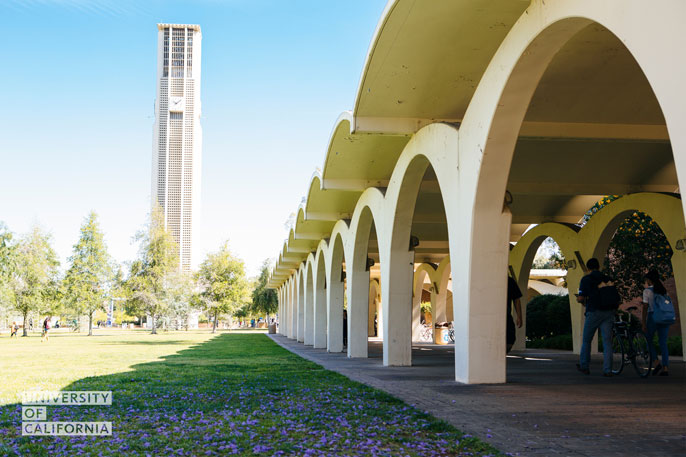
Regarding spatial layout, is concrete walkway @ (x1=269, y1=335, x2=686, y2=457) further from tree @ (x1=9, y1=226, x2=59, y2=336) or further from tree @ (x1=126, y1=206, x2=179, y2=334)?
tree @ (x1=126, y1=206, x2=179, y2=334)

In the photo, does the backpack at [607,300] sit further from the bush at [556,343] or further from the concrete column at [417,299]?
the concrete column at [417,299]

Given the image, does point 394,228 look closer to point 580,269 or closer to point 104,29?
point 580,269

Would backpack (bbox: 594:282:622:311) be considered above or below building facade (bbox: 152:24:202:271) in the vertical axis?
below

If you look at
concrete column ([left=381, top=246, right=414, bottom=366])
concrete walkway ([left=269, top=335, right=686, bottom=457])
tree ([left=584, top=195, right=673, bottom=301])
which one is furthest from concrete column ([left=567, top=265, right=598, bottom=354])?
concrete walkway ([left=269, top=335, right=686, bottom=457])

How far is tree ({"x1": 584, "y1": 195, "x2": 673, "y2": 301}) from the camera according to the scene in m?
18.7

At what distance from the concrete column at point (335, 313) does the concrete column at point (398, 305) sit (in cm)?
681

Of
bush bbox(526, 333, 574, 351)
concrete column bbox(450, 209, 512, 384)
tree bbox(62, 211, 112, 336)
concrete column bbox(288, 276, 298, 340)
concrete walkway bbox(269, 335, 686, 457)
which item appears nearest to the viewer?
concrete walkway bbox(269, 335, 686, 457)

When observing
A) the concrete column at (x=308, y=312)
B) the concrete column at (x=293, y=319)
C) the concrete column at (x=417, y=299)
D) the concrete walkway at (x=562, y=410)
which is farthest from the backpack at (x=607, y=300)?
the concrete column at (x=293, y=319)

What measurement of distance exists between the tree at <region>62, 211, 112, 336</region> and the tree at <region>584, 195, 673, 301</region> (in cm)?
3915

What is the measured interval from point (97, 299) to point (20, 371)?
38227 mm

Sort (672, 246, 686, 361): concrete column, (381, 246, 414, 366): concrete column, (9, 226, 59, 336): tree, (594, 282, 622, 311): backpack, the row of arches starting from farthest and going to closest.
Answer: (9, 226, 59, 336): tree, (672, 246, 686, 361): concrete column, (381, 246, 414, 366): concrete column, (594, 282, 622, 311): backpack, the row of arches

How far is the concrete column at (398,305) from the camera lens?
12.1 m

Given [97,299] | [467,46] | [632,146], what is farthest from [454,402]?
[97,299]

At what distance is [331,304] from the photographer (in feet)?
62.2
